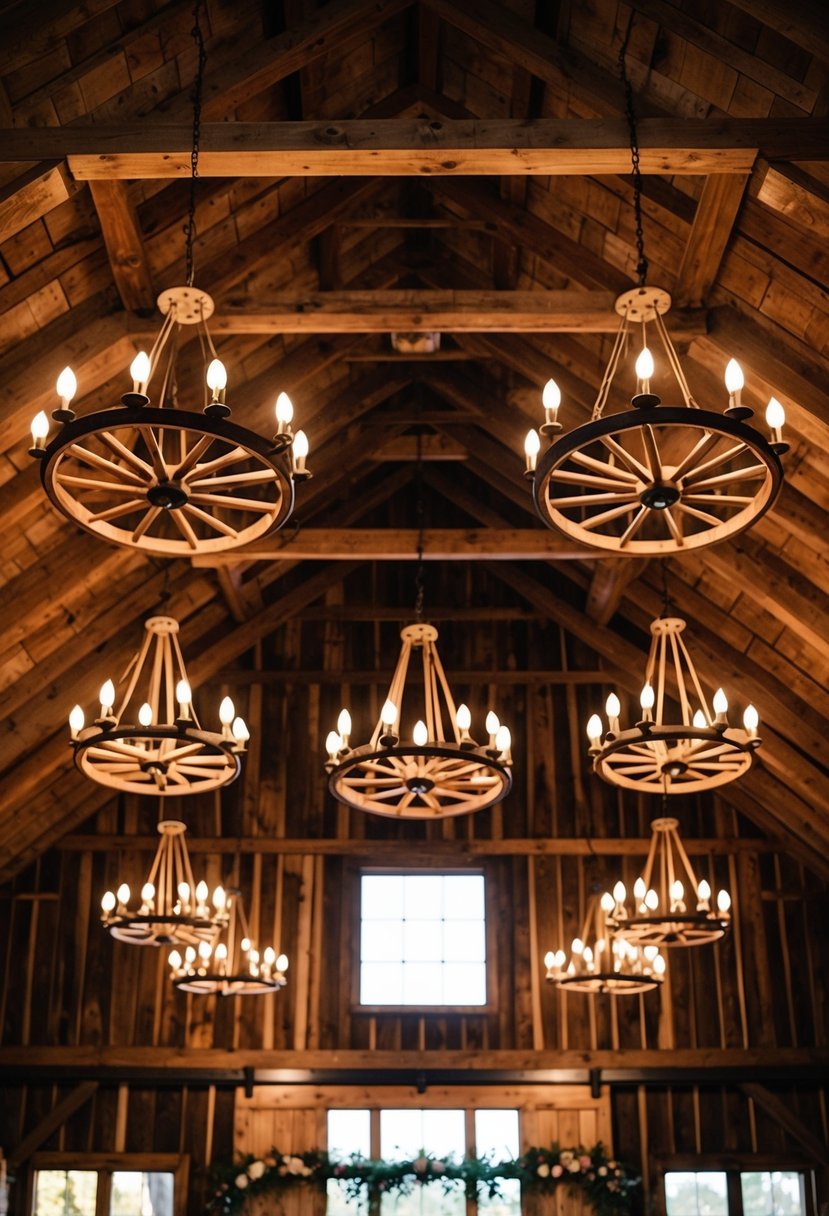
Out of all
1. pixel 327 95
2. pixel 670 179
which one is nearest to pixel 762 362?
pixel 670 179

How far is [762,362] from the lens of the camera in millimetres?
7574

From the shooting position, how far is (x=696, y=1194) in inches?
481

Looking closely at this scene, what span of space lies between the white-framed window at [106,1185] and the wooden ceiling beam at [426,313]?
7981 millimetres

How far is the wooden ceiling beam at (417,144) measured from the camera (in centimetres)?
631

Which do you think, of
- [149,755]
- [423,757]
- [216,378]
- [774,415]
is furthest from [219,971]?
[774,415]

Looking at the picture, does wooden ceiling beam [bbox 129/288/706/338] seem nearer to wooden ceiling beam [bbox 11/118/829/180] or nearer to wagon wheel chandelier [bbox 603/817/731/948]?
wooden ceiling beam [bbox 11/118/829/180]

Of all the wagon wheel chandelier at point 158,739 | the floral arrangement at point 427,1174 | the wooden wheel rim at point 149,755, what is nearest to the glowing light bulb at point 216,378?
the wagon wheel chandelier at point 158,739

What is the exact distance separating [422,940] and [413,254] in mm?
6624

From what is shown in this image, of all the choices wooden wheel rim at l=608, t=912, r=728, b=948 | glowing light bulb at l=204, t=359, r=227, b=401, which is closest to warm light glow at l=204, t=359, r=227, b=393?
glowing light bulb at l=204, t=359, r=227, b=401

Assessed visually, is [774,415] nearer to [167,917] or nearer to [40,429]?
[40,429]

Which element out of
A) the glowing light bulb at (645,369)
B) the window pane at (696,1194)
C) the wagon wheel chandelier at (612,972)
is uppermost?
the glowing light bulb at (645,369)

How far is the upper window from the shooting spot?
42.2ft

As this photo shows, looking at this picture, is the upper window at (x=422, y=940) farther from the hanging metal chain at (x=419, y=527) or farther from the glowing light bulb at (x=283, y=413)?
the glowing light bulb at (x=283, y=413)

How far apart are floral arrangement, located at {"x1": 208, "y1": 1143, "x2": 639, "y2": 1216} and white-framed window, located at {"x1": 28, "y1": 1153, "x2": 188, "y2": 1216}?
0.59 meters
